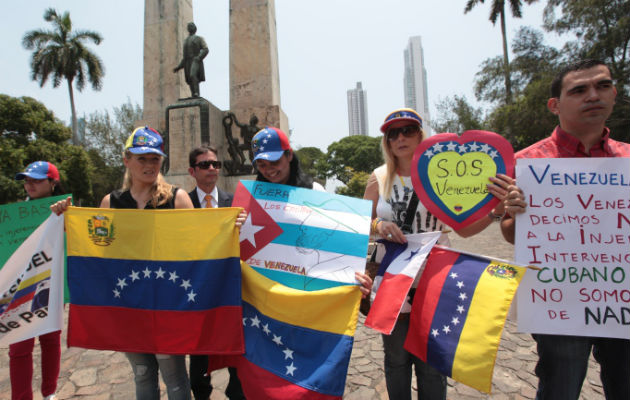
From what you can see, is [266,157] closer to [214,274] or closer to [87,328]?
[214,274]

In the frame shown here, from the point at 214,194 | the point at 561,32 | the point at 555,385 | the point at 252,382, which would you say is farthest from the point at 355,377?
the point at 561,32

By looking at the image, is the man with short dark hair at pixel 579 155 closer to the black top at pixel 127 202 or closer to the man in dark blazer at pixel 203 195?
the black top at pixel 127 202

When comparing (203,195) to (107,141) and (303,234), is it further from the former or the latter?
(107,141)

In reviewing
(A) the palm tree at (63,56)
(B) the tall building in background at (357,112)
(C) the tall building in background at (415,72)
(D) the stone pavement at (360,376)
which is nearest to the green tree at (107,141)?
(A) the palm tree at (63,56)

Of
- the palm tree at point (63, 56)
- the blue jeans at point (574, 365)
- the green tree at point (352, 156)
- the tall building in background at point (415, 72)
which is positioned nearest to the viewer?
the blue jeans at point (574, 365)

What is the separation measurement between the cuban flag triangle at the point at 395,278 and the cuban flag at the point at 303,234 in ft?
0.64

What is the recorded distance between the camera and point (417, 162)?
2064mm

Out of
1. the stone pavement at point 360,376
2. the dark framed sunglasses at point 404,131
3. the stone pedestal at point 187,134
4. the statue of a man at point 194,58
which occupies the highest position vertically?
the statue of a man at point 194,58

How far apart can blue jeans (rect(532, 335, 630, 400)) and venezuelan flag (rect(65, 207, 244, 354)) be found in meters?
1.69

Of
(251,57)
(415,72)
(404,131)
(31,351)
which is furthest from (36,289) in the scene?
(415,72)

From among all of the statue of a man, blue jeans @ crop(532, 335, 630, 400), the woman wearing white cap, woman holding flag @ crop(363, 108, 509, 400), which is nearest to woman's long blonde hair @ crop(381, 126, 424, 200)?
woman holding flag @ crop(363, 108, 509, 400)

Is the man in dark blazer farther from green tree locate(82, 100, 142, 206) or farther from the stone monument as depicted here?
green tree locate(82, 100, 142, 206)

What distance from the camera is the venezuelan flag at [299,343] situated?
74.3 inches

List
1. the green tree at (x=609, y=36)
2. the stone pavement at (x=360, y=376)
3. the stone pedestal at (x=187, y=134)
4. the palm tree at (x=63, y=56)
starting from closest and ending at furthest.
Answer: the stone pavement at (x=360, y=376) < the stone pedestal at (x=187, y=134) < the green tree at (x=609, y=36) < the palm tree at (x=63, y=56)
